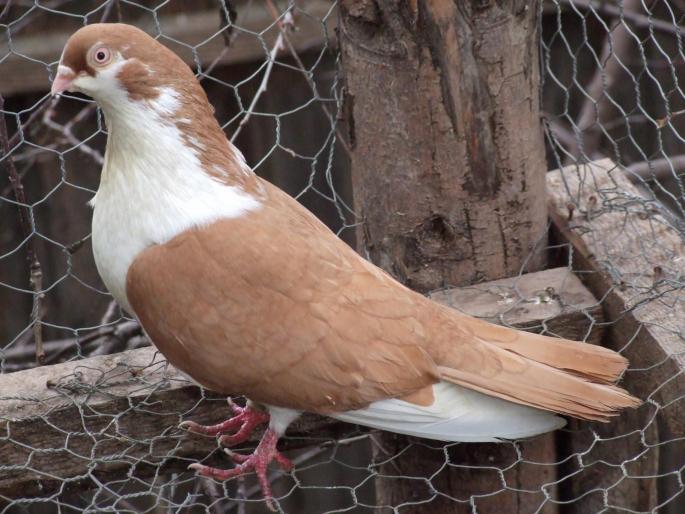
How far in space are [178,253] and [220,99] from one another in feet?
5.56

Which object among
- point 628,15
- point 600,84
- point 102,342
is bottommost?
point 102,342

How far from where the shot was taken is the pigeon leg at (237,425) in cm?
220

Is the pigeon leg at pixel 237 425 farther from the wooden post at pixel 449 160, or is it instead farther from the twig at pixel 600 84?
the twig at pixel 600 84

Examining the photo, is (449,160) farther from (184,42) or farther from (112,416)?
(184,42)

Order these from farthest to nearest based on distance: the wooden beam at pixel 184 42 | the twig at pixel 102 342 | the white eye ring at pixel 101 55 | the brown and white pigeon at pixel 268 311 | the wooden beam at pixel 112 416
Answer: the wooden beam at pixel 184 42 → the twig at pixel 102 342 → the wooden beam at pixel 112 416 → the brown and white pigeon at pixel 268 311 → the white eye ring at pixel 101 55

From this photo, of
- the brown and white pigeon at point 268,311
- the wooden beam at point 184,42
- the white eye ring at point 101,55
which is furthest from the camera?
the wooden beam at point 184,42

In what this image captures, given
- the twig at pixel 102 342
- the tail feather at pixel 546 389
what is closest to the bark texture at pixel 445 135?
the tail feather at pixel 546 389

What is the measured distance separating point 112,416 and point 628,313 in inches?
42.3

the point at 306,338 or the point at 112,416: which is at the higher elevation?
the point at 306,338

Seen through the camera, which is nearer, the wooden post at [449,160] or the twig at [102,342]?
the wooden post at [449,160]

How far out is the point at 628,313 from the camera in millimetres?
2254

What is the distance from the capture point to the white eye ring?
193cm

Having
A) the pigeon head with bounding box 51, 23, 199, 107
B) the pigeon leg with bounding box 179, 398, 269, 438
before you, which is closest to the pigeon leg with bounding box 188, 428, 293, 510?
the pigeon leg with bounding box 179, 398, 269, 438

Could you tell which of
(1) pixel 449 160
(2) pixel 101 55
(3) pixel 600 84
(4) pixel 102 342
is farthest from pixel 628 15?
(2) pixel 101 55
